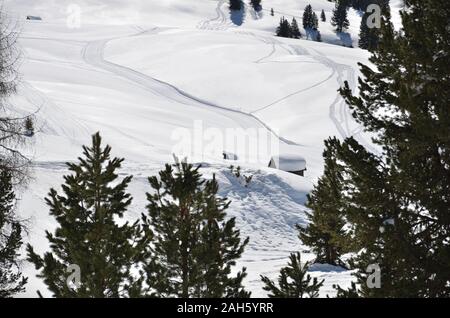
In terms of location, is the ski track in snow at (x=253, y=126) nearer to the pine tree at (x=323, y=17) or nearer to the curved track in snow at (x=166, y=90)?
the curved track in snow at (x=166, y=90)

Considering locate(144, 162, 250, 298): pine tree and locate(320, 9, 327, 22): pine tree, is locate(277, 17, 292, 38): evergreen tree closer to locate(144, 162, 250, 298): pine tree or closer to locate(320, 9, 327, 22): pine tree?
locate(320, 9, 327, 22): pine tree

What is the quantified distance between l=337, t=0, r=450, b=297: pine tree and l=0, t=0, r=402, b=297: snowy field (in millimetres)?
7359

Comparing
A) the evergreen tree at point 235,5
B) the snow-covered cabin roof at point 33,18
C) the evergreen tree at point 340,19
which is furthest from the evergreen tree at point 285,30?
the snow-covered cabin roof at point 33,18

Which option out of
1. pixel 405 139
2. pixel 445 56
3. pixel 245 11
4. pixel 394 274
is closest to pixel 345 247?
pixel 394 274

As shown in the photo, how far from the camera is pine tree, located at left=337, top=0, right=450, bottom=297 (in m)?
9.18

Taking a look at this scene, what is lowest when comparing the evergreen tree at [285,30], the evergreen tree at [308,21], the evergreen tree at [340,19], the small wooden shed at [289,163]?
Answer: the small wooden shed at [289,163]

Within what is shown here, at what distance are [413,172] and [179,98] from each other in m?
48.7

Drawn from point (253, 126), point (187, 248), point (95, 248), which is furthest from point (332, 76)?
point (95, 248)

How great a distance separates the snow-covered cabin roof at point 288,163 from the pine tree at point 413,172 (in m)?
25.2

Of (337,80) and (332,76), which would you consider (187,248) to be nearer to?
(337,80)

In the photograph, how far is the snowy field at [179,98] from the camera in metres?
27.9

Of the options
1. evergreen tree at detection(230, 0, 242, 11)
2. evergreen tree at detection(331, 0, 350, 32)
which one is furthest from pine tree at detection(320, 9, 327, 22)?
evergreen tree at detection(230, 0, 242, 11)

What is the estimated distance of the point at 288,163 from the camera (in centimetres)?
3556

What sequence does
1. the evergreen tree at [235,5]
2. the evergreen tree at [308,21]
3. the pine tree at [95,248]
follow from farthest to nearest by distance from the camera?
the evergreen tree at [235,5]
the evergreen tree at [308,21]
the pine tree at [95,248]
